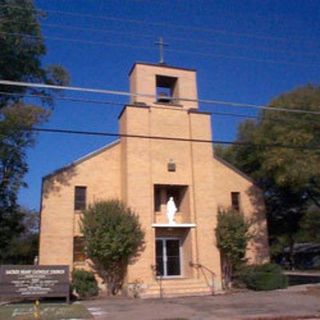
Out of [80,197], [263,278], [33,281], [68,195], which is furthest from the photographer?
[80,197]

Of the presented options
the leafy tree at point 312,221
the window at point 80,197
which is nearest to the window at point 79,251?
the window at point 80,197

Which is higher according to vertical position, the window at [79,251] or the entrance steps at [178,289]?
the window at [79,251]

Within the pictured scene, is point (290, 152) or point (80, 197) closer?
point (290, 152)

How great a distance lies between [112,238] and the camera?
82.6 ft

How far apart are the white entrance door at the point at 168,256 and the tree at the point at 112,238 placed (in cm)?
254

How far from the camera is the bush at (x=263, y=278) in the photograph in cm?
2627

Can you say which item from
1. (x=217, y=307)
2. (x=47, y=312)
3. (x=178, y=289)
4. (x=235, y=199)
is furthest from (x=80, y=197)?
(x=217, y=307)

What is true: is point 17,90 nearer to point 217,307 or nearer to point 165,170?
point 165,170

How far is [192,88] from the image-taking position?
30828 mm

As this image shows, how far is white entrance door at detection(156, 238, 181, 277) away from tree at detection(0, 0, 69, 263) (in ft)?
29.3

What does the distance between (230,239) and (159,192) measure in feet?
17.6

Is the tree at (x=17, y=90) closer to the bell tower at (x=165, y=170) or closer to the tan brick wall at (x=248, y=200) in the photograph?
the bell tower at (x=165, y=170)

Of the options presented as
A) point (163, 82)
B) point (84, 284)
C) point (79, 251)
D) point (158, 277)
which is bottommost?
point (84, 284)

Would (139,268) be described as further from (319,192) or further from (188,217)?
(319,192)
